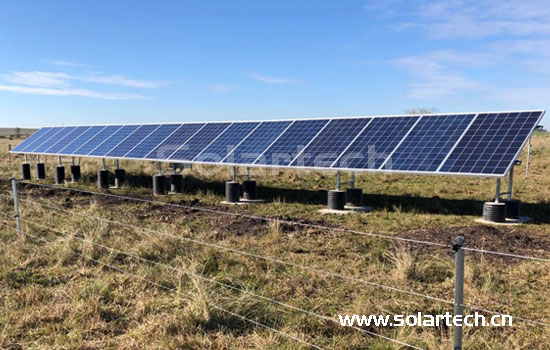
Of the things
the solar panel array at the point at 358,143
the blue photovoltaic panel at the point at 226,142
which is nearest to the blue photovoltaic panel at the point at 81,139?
the solar panel array at the point at 358,143

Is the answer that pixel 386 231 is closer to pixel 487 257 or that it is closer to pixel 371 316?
pixel 487 257

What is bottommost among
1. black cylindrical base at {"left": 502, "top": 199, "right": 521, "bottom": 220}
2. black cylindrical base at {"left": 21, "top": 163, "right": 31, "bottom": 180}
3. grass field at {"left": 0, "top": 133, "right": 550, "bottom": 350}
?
grass field at {"left": 0, "top": 133, "right": 550, "bottom": 350}

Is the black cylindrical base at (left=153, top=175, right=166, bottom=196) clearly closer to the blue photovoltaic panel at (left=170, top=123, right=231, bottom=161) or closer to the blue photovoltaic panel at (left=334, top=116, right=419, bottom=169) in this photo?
the blue photovoltaic panel at (left=170, top=123, right=231, bottom=161)

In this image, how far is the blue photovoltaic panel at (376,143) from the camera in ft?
41.7

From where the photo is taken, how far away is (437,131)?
43.8 feet

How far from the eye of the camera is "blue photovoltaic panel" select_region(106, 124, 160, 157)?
19578 millimetres

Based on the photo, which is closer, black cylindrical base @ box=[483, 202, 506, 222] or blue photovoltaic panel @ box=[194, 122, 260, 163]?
black cylindrical base @ box=[483, 202, 506, 222]

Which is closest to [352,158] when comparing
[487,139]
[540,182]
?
[487,139]

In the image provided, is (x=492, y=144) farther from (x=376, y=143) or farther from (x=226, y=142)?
(x=226, y=142)

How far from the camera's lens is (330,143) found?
1434 centimetres

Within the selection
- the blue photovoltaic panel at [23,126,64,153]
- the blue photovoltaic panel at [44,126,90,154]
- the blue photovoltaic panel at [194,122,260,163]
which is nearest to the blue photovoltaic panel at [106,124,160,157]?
the blue photovoltaic panel at [44,126,90,154]

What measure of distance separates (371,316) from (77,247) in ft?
19.8

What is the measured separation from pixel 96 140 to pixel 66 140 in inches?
120

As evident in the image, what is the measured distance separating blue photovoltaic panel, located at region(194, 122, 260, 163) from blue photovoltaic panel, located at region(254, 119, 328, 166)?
1926 millimetres
